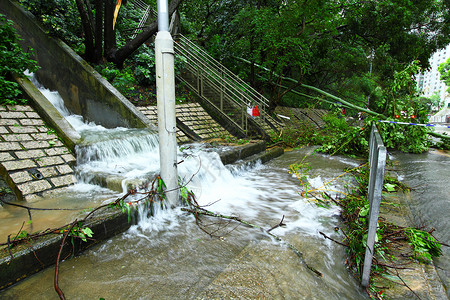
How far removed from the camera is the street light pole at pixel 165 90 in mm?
3219

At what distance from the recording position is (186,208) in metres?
3.88

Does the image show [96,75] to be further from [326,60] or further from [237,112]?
[326,60]

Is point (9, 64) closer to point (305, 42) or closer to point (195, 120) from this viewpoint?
point (195, 120)

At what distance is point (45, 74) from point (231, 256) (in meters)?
8.39

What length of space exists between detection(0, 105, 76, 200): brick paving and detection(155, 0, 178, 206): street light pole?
2212 mm

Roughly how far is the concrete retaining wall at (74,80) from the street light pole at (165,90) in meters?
3.64

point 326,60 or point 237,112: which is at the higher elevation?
point 326,60

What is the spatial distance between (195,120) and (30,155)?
4.85m

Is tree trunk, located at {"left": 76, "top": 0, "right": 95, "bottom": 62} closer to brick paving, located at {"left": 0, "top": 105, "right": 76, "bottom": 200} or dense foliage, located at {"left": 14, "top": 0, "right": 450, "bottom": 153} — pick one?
dense foliage, located at {"left": 14, "top": 0, "right": 450, "bottom": 153}

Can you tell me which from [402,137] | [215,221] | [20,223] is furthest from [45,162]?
[402,137]

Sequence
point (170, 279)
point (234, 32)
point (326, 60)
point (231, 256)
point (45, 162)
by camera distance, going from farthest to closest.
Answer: point (326, 60), point (234, 32), point (45, 162), point (231, 256), point (170, 279)

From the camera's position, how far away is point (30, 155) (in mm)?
4523

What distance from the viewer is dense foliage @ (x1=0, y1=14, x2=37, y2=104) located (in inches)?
219

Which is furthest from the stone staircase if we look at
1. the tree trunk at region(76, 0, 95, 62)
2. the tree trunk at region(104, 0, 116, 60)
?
the tree trunk at region(76, 0, 95, 62)
